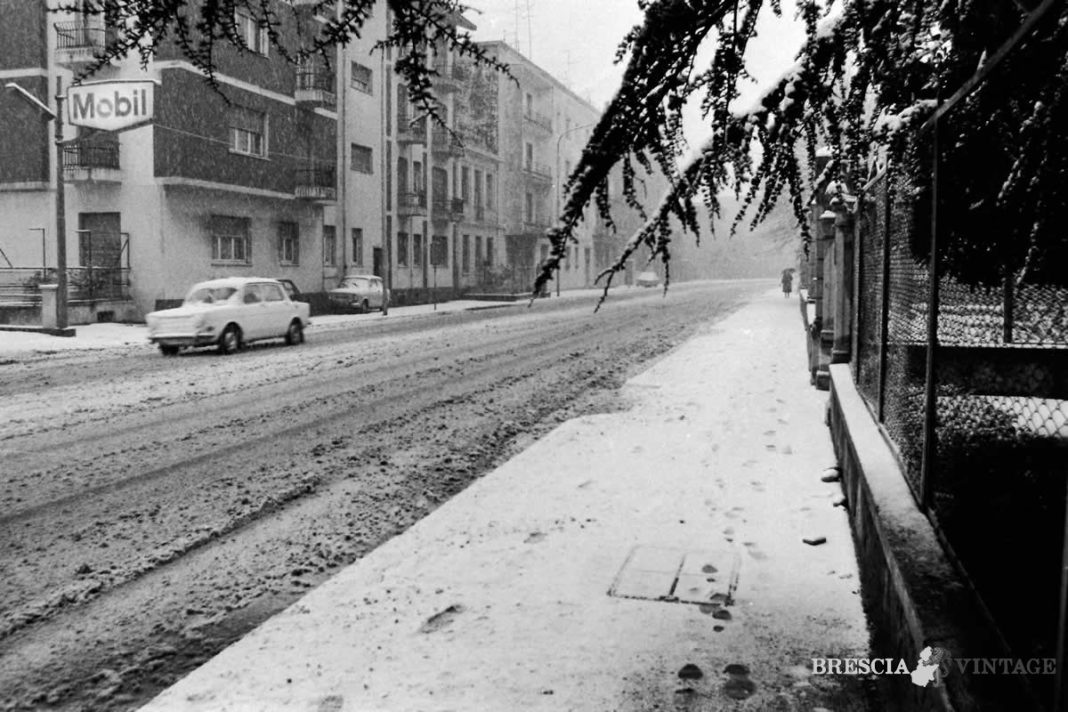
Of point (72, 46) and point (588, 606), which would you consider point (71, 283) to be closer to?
point (72, 46)

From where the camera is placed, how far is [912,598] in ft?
9.89

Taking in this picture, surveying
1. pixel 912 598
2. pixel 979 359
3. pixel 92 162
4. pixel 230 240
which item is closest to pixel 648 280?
pixel 230 240

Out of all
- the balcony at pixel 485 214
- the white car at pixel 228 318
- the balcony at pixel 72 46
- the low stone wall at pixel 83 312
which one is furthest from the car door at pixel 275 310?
the balcony at pixel 485 214

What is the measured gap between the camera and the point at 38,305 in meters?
24.8

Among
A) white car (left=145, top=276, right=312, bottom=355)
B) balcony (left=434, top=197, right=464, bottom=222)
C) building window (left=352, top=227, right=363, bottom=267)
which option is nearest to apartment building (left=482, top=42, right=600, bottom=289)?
balcony (left=434, top=197, right=464, bottom=222)

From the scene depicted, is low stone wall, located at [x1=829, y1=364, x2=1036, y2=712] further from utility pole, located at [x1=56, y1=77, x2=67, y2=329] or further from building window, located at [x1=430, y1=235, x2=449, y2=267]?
building window, located at [x1=430, y1=235, x2=449, y2=267]

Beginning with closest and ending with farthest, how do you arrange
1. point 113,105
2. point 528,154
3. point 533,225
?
point 113,105, point 533,225, point 528,154

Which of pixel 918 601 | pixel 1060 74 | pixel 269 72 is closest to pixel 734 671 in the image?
pixel 918 601

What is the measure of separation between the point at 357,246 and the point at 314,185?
485 centimetres

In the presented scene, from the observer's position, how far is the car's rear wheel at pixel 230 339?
1811cm

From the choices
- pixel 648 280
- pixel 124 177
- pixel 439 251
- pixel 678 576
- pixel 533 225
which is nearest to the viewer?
pixel 678 576

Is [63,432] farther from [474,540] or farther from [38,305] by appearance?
[38,305]

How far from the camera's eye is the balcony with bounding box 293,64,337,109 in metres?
32.4

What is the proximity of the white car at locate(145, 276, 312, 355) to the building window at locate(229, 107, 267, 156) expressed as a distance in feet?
37.1
